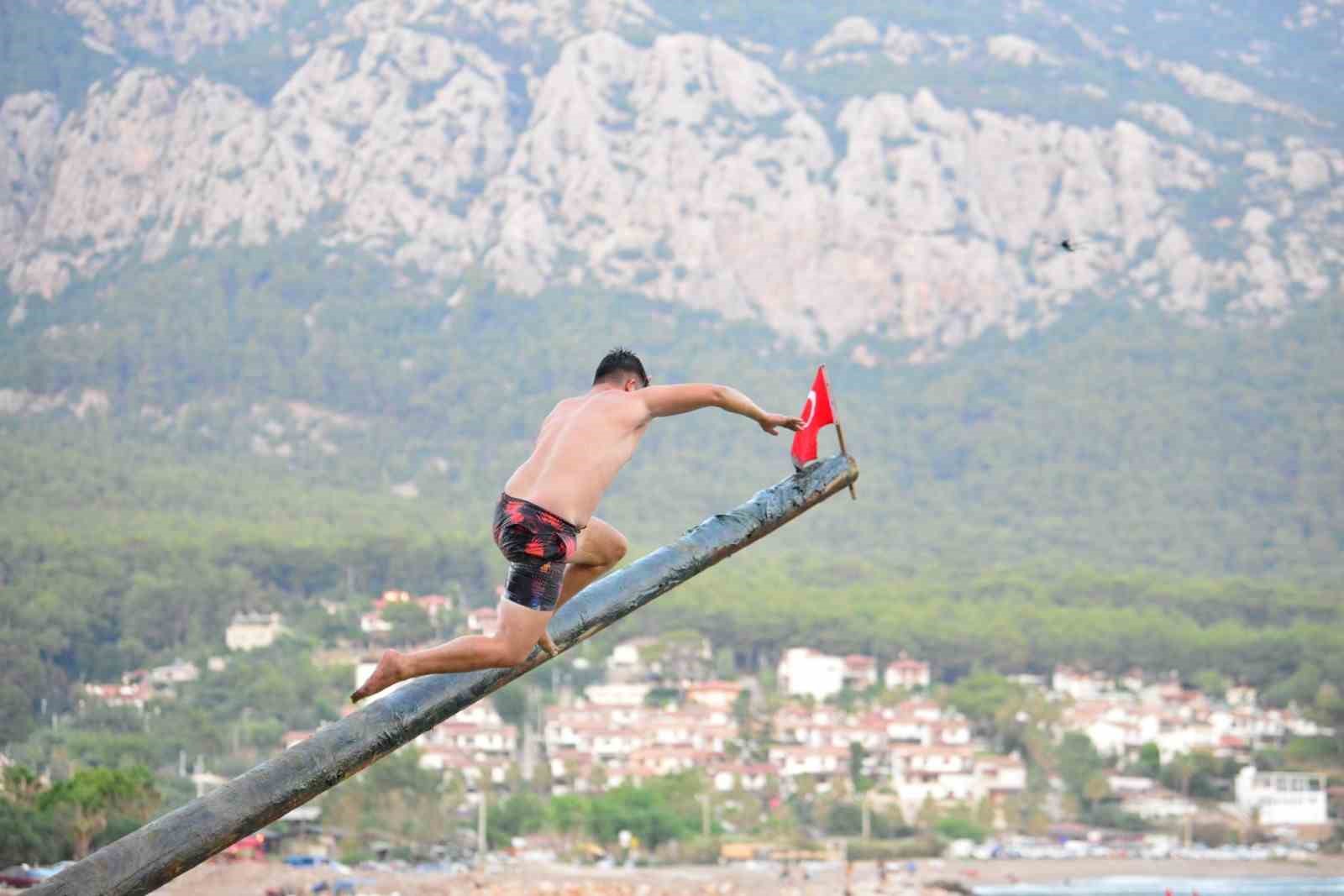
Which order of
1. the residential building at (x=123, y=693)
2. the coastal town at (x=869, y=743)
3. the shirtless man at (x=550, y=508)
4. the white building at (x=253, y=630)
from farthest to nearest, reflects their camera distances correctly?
1. the white building at (x=253, y=630)
2. the residential building at (x=123, y=693)
3. the coastal town at (x=869, y=743)
4. the shirtless man at (x=550, y=508)

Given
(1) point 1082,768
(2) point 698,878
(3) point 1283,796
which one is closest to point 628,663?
(1) point 1082,768

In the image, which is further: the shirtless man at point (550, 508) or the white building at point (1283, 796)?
the white building at point (1283, 796)

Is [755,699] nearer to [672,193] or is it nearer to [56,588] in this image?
[56,588]

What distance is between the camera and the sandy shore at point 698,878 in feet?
134

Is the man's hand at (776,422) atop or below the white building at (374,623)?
below

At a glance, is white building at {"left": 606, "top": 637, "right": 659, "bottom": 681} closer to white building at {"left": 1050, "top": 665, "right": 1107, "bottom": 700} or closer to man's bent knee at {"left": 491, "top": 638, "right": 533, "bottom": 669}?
white building at {"left": 1050, "top": 665, "right": 1107, "bottom": 700}

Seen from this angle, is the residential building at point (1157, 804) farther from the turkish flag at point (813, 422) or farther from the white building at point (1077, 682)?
the turkish flag at point (813, 422)

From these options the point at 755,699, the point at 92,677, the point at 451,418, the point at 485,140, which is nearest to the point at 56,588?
the point at 92,677

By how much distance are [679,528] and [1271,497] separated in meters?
32.7

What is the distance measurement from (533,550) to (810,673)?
3216 inches

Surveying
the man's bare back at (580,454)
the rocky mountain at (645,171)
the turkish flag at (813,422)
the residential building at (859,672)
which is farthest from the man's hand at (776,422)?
the rocky mountain at (645,171)

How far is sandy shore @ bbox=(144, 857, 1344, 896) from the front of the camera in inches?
1610

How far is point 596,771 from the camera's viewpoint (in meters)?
66.7

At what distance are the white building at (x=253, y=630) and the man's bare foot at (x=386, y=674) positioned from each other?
8062 centimetres
